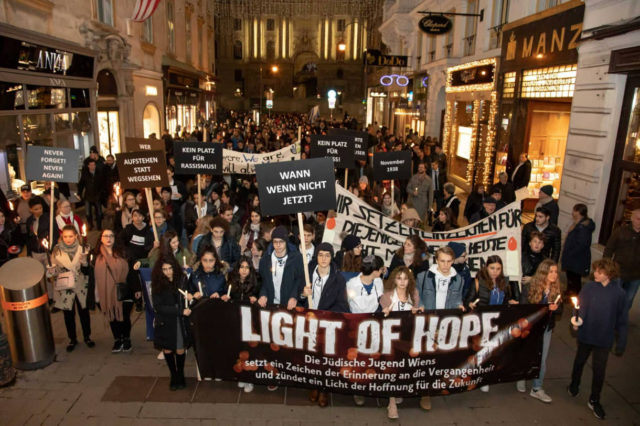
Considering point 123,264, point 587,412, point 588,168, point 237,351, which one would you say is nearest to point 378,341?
point 237,351

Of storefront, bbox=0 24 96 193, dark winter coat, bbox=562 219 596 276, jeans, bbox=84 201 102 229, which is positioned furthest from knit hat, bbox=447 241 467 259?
storefront, bbox=0 24 96 193

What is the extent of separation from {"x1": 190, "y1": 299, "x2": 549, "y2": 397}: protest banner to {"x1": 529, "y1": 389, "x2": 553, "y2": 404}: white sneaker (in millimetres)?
553

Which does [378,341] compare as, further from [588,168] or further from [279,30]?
[279,30]

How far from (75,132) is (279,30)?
55.4 metres

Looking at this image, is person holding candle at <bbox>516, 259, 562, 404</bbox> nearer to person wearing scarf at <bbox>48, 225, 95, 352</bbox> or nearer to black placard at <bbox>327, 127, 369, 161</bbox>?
person wearing scarf at <bbox>48, 225, 95, 352</bbox>

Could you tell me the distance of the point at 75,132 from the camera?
48.1ft

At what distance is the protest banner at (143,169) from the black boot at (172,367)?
10.3ft

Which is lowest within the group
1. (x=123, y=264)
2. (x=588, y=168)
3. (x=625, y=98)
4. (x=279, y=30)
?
(x=123, y=264)

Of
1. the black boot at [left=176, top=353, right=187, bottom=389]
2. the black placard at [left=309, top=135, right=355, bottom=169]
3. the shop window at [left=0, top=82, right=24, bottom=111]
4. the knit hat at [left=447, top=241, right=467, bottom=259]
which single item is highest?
the shop window at [left=0, top=82, right=24, bottom=111]

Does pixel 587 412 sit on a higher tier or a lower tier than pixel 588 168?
lower

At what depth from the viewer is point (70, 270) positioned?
6.24 m

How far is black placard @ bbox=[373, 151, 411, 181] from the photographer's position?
9.65 meters

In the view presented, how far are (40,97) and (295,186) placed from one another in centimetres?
1071

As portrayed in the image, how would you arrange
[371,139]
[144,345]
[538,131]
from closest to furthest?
1. [144,345]
2. [538,131]
3. [371,139]
